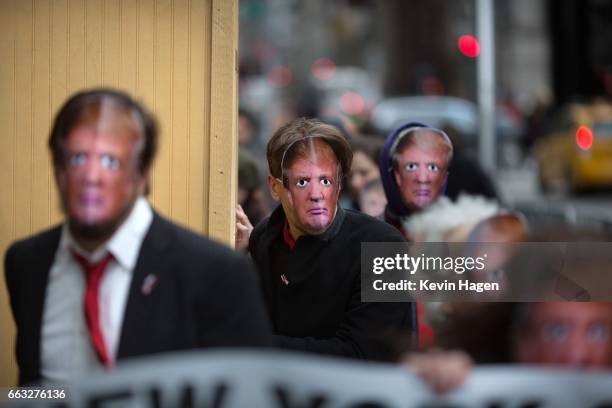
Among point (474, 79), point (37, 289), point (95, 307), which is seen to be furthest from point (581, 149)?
point (95, 307)

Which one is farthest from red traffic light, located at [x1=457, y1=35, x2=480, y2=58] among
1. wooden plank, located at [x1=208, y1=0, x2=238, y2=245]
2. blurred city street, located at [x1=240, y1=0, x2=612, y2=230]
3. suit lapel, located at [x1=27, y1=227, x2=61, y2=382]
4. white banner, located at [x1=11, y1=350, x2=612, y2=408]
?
white banner, located at [x1=11, y1=350, x2=612, y2=408]

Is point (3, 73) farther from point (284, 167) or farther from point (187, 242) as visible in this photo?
point (187, 242)

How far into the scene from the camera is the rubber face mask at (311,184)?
185 inches

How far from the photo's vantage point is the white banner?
2887 millimetres

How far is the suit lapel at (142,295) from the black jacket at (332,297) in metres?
1.14

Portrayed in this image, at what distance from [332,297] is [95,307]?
1.44 m

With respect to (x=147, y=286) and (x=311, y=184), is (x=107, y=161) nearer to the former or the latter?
(x=147, y=286)

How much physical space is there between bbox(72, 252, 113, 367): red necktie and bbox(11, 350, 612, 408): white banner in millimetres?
351

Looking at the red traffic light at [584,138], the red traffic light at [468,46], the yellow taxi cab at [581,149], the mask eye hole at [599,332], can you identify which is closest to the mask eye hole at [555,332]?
the mask eye hole at [599,332]

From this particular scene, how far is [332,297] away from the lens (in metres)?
4.65

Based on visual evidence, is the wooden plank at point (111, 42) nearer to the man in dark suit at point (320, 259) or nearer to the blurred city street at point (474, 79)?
the man in dark suit at point (320, 259)

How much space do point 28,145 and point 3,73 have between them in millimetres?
284

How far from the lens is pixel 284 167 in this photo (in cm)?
A: 479

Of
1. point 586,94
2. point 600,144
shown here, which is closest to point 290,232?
point 600,144
